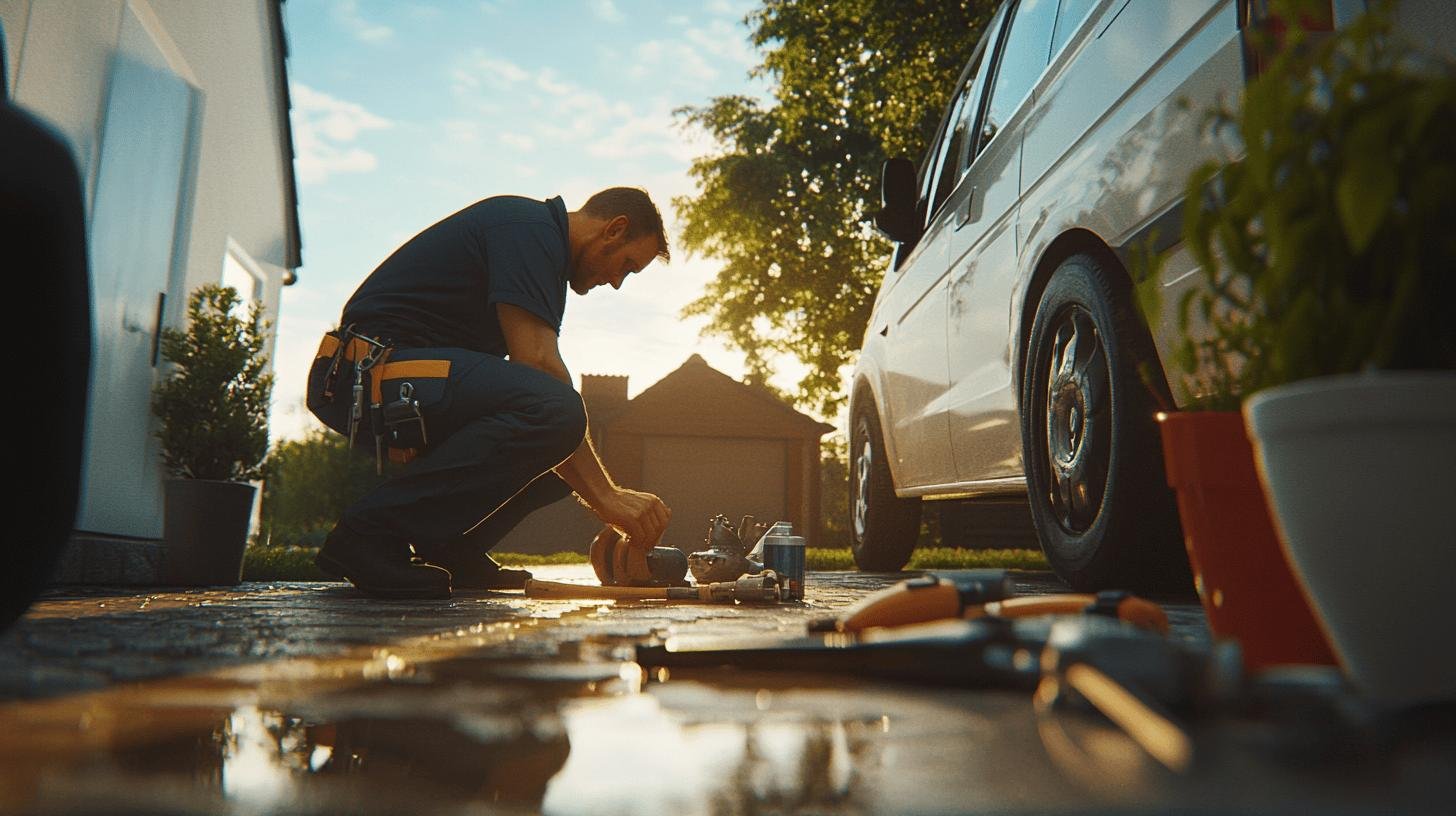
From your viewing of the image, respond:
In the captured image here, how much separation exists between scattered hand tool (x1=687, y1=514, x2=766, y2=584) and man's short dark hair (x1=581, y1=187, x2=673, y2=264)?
1164 millimetres

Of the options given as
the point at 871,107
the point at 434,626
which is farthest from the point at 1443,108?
the point at 871,107

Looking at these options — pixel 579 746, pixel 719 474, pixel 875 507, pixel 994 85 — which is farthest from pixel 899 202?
pixel 719 474

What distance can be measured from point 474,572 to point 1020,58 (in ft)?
9.05

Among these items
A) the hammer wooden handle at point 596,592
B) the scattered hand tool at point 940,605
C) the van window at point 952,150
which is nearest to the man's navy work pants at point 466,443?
the hammer wooden handle at point 596,592

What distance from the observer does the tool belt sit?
10.3 feet

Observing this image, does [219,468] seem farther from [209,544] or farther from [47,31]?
[47,31]

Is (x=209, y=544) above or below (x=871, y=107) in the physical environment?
below

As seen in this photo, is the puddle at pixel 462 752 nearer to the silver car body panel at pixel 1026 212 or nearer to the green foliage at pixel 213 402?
the silver car body panel at pixel 1026 212

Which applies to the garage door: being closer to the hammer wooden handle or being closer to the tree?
the tree

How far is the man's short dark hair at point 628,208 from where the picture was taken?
3.69m

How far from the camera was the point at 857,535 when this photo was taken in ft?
19.0

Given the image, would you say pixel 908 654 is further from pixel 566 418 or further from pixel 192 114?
pixel 192 114

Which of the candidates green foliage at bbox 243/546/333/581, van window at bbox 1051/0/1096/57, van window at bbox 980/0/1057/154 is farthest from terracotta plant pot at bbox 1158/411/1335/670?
green foliage at bbox 243/546/333/581

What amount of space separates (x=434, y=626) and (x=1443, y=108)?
72.9 inches
